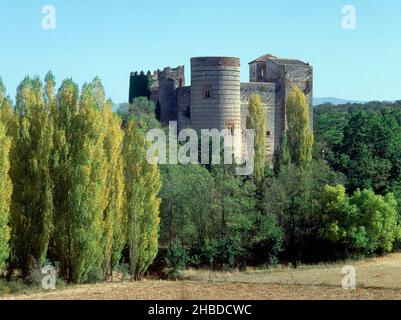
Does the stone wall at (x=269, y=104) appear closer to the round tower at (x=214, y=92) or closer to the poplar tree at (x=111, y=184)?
the round tower at (x=214, y=92)

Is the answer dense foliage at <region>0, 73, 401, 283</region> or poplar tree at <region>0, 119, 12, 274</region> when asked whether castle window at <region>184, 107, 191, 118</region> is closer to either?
dense foliage at <region>0, 73, 401, 283</region>

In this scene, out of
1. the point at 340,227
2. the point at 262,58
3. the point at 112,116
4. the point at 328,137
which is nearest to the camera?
the point at 112,116

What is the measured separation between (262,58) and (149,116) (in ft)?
32.5

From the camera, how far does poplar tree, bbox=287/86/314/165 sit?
37438 mm

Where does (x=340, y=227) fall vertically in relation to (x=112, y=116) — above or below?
below

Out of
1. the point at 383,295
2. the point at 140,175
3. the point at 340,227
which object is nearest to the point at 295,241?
the point at 340,227

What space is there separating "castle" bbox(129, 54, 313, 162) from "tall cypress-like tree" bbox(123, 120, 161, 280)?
1206 centimetres

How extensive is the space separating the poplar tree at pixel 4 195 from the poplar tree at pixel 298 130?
1855 centimetres

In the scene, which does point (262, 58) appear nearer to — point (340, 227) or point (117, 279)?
point (340, 227)

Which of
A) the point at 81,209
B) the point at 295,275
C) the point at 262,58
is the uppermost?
the point at 262,58

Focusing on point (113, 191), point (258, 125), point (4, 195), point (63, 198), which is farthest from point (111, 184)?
point (258, 125)

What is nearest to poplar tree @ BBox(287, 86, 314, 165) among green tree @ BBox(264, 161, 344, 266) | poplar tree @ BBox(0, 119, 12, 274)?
green tree @ BBox(264, 161, 344, 266)

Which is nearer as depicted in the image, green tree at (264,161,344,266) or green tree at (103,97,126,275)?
Result: green tree at (103,97,126,275)

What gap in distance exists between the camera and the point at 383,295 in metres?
21.3
